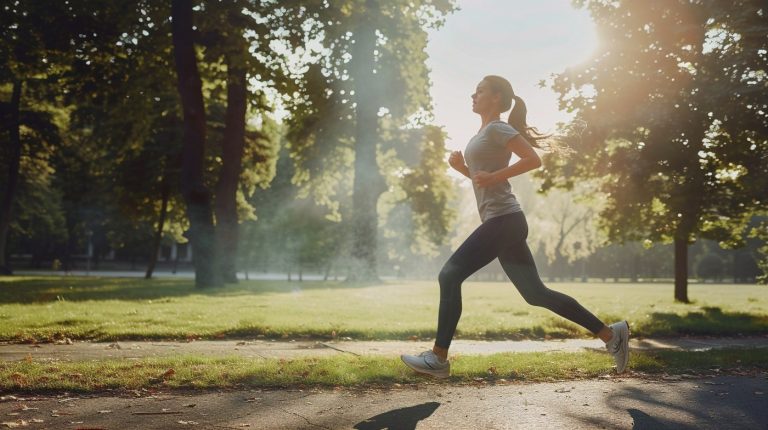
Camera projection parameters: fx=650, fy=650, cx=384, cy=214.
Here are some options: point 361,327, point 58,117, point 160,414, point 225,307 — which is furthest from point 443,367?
point 58,117

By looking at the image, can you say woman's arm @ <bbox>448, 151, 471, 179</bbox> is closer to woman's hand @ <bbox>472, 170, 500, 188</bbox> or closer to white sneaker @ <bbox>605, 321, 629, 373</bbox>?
woman's hand @ <bbox>472, 170, 500, 188</bbox>

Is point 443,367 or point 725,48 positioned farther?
point 725,48

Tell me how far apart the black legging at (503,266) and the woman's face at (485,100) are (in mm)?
916

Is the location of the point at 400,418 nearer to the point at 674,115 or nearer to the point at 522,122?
the point at 522,122

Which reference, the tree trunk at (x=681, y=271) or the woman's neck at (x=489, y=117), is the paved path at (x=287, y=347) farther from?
the tree trunk at (x=681, y=271)

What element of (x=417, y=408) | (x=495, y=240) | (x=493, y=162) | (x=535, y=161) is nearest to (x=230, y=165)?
(x=493, y=162)

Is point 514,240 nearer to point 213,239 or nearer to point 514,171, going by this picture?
point 514,171

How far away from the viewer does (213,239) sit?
19391mm

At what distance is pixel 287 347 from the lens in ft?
25.9

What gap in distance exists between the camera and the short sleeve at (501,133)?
491 cm

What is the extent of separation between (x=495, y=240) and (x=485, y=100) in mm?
1173

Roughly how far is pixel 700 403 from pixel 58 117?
35.1m

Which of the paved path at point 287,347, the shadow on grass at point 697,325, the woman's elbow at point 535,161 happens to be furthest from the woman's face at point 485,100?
the shadow on grass at point 697,325

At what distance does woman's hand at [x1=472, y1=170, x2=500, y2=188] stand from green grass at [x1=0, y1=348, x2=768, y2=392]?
1729 mm
